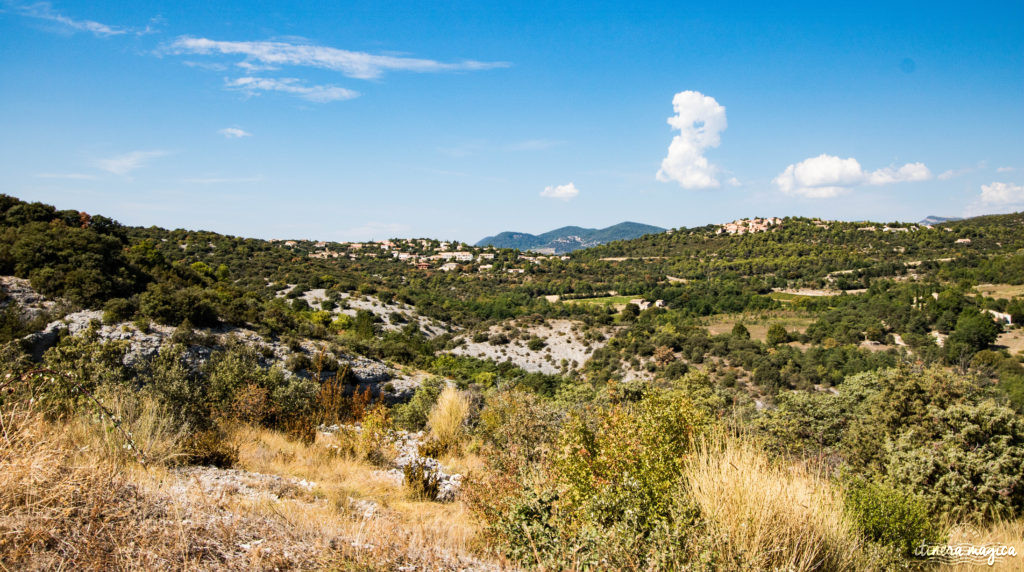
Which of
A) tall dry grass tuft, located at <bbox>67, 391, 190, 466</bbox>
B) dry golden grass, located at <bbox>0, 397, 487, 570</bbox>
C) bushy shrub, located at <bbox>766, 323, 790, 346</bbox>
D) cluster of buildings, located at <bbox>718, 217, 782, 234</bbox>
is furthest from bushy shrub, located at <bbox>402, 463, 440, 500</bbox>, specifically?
cluster of buildings, located at <bbox>718, 217, 782, 234</bbox>

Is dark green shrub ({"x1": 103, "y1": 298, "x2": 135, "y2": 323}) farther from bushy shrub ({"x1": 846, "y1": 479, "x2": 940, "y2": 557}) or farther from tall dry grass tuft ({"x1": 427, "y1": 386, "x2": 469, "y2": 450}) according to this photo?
bushy shrub ({"x1": 846, "y1": 479, "x2": 940, "y2": 557})

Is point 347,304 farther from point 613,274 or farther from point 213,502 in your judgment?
point 613,274

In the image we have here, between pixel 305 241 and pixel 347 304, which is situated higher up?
pixel 305 241

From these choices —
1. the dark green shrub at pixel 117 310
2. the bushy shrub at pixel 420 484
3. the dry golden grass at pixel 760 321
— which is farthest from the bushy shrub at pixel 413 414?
the dry golden grass at pixel 760 321

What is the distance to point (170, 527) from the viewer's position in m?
2.57

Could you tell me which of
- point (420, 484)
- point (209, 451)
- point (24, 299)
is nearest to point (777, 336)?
point (420, 484)

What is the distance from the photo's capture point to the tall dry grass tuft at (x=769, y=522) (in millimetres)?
2902

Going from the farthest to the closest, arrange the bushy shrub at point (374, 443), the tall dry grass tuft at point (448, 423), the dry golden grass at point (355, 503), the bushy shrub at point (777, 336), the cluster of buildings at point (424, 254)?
the cluster of buildings at point (424, 254)
the bushy shrub at point (777, 336)
the tall dry grass tuft at point (448, 423)
the bushy shrub at point (374, 443)
the dry golden grass at point (355, 503)

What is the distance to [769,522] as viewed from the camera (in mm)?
3041

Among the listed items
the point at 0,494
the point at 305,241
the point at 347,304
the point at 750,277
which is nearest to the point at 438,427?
the point at 0,494

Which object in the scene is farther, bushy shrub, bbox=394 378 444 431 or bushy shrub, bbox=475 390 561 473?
bushy shrub, bbox=394 378 444 431

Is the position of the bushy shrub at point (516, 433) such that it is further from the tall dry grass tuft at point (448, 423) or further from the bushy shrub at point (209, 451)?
the bushy shrub at point (209, 451)

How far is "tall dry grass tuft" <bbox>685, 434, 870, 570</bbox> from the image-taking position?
2902 mm

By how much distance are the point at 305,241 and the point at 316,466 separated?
92.6 meters
